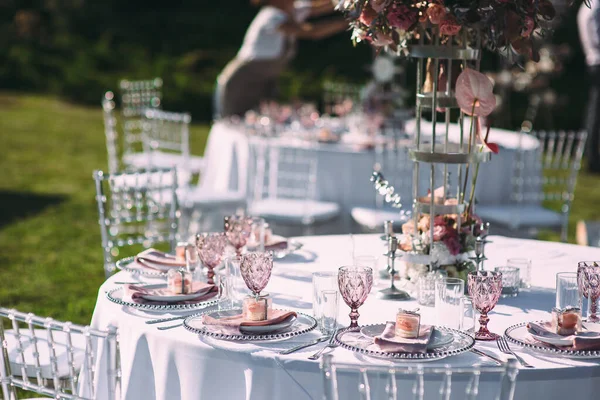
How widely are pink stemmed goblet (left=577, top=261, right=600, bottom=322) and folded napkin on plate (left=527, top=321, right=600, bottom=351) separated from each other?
0.21m

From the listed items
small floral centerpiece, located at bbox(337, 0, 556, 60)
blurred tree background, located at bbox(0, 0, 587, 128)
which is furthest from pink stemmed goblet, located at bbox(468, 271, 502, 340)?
blurred tree background, located at bbox(0, 0, 587, 128)

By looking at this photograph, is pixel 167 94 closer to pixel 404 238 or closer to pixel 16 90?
pixel 16 90

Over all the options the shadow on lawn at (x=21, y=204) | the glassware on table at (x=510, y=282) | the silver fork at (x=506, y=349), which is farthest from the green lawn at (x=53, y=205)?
the silver fork at (x=506, y=349)

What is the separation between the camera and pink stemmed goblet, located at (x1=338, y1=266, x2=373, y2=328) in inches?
108

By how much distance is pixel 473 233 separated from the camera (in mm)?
3297

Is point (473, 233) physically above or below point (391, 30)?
below

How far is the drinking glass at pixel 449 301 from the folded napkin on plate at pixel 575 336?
0.21 metres

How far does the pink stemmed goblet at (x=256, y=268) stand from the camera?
287 centimetres

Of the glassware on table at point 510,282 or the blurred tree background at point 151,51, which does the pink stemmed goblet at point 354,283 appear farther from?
the blurred tree background at point 151,51

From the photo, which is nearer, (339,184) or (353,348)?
(353,348)

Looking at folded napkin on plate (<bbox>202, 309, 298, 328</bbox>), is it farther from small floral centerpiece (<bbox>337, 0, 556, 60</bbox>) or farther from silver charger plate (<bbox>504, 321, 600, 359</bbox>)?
small floral centerpiece (<bbox>337, 0, 556, 60</bbox>)

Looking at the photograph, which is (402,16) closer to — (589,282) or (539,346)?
(589,282)

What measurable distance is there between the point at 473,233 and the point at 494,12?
0.76m

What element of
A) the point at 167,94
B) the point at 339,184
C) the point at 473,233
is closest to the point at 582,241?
the point at 339,184
